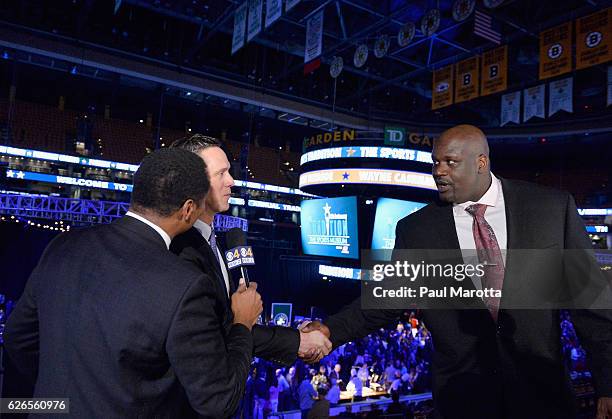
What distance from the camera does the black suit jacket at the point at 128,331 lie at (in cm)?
156

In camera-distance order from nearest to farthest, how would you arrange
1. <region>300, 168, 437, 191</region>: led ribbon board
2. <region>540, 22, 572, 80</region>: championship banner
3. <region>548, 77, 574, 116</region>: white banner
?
1. <region>540, 22, 572, 80</region>: championship banner
2. <region>548, 77, 574, 116</region>: white banner
3. <region>300, 168, 437, 191</region>: led ribbon board

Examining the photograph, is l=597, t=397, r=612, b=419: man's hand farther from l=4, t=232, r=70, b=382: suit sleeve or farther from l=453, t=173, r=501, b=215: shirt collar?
l=4, t=232, r=70, b=382: suit sleeve

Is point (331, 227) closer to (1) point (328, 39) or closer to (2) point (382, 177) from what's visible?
(2) point (382, 177)

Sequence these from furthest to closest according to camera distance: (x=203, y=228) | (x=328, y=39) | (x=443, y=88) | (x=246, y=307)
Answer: (x=328, y=39) → (x=443, y=88) → (x=203, y=228) → (x=246, y=307)

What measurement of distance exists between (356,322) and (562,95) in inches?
561

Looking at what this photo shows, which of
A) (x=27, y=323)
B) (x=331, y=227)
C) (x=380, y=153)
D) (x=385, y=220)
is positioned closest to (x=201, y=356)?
(x=27, y=323)

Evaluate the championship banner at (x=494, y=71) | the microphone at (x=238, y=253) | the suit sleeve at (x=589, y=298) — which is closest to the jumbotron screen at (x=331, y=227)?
the championship banner at (x=494, y=71)

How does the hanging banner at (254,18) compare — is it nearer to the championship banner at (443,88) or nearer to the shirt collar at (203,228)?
the championship banner at (443,88)

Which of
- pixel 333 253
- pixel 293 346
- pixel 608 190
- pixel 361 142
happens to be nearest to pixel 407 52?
pixel 361 142

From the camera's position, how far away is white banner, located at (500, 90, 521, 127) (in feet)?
50.9

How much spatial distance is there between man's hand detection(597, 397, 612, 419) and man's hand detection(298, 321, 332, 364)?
5.17 feet

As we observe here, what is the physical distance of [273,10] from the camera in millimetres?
10023

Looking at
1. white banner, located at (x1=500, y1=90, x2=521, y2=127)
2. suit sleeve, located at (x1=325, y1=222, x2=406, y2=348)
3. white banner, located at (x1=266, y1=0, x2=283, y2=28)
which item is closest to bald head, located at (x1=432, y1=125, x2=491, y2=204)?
suit sleeve, located at (x1=325, y1=222, x2=406, y2=348)

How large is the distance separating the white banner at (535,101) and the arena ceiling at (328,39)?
195 cm
